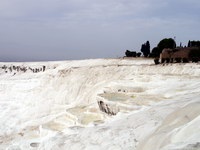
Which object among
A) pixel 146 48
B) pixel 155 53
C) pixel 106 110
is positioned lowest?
pixel 106 110

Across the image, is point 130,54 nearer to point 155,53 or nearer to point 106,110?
point 155,53

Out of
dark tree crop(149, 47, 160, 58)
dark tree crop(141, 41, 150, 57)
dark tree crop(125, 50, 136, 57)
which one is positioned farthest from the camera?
dark tree crop(125, 50, 136, 57)

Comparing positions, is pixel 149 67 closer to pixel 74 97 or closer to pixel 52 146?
pixel 74 97

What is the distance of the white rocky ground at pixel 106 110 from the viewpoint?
879 centimetres

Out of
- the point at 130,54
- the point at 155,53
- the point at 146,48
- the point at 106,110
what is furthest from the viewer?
the point at 130,54

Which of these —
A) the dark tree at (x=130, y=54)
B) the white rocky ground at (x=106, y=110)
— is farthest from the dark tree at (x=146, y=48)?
the white rocky ground at (x=106, y=110)

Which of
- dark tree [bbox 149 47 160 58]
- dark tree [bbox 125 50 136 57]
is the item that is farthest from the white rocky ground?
dark tree [bbox 125 50 136 57]

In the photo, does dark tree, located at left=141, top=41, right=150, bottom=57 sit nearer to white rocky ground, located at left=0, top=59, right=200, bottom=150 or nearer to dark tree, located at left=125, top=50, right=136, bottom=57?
dark tree, located at left=125, top=50, right=136, bottom=57

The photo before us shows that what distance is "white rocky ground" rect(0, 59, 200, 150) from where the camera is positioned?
8788mm

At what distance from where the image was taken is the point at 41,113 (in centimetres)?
3047

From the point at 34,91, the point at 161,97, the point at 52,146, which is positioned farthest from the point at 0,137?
the point at 34,91

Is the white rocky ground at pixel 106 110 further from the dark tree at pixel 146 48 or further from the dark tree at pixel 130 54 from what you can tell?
the dark tree at pixel 146 48

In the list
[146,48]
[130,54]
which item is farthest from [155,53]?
[130,54]

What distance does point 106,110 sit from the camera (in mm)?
17953
